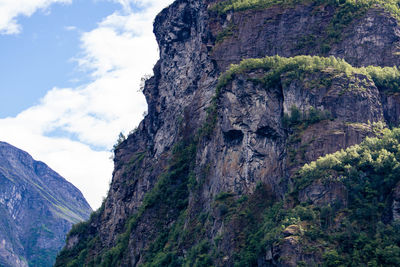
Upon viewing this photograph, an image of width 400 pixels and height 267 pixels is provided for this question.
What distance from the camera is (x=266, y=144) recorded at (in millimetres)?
82125

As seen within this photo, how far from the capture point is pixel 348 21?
317 feet

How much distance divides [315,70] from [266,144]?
11.6m

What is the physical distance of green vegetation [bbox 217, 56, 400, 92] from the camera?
8375 cm

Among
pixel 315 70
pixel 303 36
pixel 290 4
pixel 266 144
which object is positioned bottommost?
pixel 266 144

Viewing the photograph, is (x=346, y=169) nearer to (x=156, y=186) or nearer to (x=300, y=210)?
(x=300, y=210)

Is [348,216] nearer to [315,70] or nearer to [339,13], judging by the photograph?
[315,70]

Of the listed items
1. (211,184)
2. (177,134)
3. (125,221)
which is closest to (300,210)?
(211,184)

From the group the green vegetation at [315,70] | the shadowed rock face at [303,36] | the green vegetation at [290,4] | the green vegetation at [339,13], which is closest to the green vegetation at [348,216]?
the green vegetation at [315,70]

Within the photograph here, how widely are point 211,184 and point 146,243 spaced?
1938 centimetres

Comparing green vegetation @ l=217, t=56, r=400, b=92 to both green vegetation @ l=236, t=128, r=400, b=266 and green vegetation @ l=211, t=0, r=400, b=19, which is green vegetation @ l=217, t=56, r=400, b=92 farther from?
green vegetation @ l=211, t=0, r=400, b=19

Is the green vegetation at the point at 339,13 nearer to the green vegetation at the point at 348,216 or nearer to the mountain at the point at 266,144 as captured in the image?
the mountain at the point at 266,144

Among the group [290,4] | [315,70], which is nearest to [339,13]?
[290,4]

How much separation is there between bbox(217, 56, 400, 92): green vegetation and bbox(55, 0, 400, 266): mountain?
19 cm

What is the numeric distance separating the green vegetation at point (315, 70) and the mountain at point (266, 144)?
0.19m
